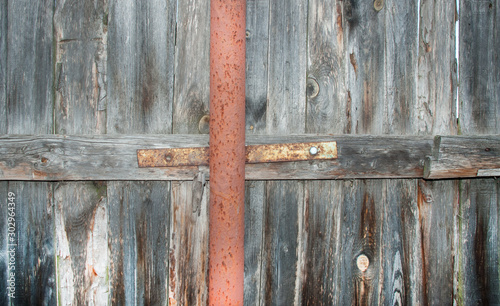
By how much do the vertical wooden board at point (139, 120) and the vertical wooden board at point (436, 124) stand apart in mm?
1027

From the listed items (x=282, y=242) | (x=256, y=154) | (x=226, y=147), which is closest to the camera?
(x=226, y=147)

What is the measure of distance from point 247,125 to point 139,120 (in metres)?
0.43

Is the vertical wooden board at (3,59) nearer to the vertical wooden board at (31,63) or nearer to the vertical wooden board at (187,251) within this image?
the vertical wooden board at (31,63)

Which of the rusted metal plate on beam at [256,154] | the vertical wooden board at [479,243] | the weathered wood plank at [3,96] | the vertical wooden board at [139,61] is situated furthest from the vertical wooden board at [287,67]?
the weathered wood plank at [3,96]

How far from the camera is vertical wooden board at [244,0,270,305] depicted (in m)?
1.18

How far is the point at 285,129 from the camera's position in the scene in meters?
1.20

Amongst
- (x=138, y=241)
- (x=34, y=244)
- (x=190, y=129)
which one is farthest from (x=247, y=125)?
(x=34, y=244)

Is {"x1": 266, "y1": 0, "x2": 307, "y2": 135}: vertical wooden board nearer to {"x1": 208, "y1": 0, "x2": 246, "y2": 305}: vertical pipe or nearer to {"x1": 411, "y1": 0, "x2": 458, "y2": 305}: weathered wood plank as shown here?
{"x1": 208, "y1": 0, "x2": 246, "y2": 305}: vertical pipe

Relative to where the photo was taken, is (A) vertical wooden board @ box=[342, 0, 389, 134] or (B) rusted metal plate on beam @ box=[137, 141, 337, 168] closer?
(B) rusted metal plate on beam @ box=[137, 141, 337, 168]

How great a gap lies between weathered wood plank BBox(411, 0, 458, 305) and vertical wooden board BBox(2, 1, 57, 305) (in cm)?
149

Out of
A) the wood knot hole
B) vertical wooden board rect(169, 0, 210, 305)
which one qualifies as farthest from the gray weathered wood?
vertical wooden board rect(169, 0, 210, 305)

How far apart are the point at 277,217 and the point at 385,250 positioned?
469 millimetres

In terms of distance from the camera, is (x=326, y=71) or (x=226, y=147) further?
(x=326, y=71)

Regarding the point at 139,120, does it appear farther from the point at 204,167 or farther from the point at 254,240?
the point at 254,240
